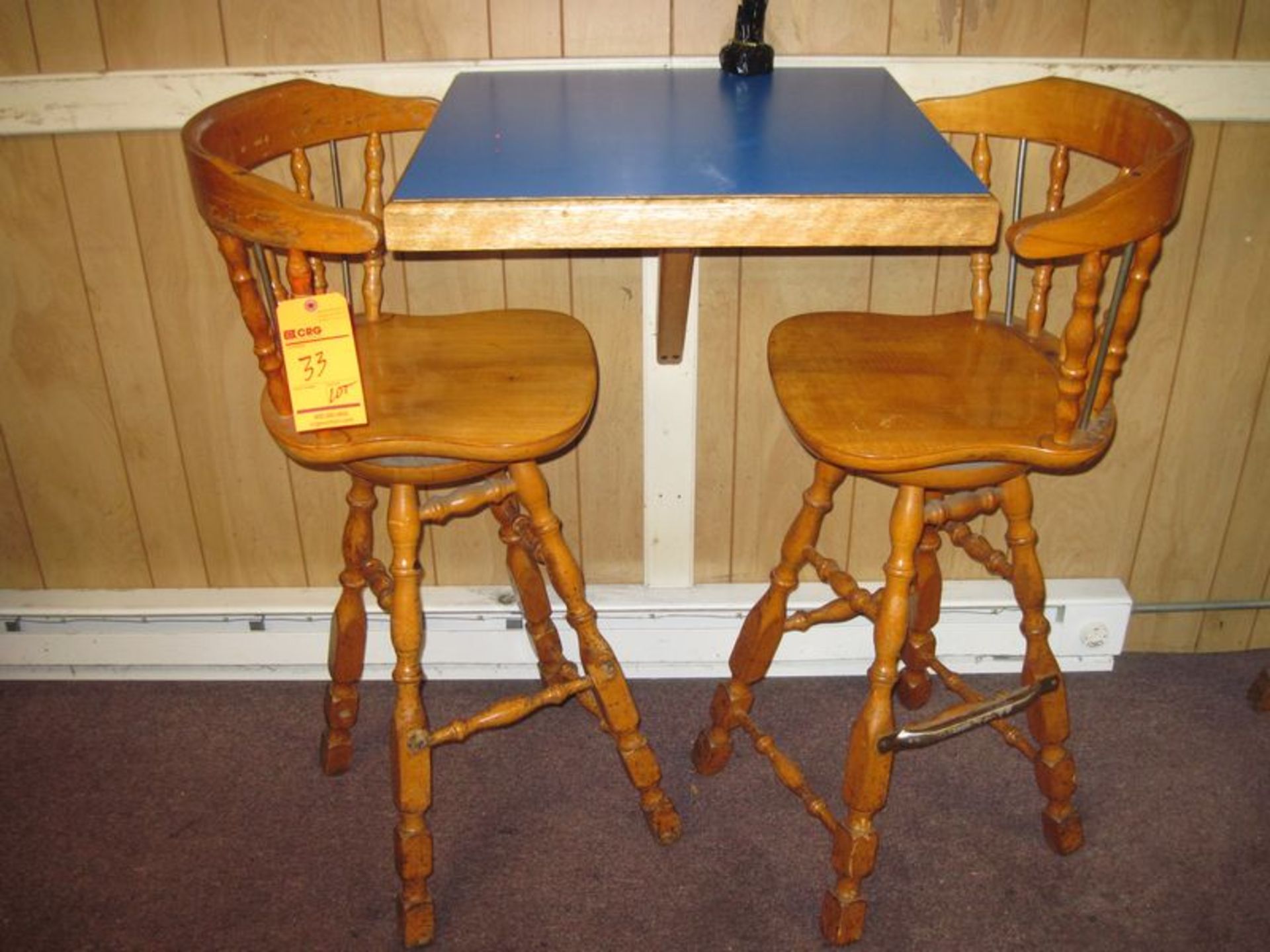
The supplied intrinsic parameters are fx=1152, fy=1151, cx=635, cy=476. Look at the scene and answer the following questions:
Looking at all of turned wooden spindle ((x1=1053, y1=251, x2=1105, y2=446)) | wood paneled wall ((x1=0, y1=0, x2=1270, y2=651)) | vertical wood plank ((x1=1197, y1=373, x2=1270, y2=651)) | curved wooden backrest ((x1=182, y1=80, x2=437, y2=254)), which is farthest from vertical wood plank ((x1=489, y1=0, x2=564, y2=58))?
vertical wood plank ((x1=1197, y1=373, x2=1270, y2=651))

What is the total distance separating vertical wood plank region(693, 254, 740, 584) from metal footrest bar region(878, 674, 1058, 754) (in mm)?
572

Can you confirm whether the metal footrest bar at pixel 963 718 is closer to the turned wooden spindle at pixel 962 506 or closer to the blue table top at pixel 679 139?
the turned wooden spindle at pixel 962 506

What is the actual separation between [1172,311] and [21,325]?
1811 mm

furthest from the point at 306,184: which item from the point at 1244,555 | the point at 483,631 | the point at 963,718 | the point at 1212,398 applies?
the point at 1244,555

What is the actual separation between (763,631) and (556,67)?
33.4 inches

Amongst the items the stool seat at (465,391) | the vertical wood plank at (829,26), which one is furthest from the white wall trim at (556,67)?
the stool seat at (465,391)

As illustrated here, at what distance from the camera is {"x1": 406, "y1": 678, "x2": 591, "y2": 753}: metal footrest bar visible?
1481 millimetres

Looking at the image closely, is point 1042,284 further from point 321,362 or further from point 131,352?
point 131,352

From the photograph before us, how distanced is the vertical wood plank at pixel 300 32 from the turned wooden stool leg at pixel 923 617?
1086 millimetres

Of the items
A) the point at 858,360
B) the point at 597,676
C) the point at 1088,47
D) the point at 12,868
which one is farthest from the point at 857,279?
the point at 12,868

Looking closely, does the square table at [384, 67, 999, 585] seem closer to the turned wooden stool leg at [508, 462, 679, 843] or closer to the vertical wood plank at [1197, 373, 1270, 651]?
the turned wooden stool leg at [508, 462, 679, 843]

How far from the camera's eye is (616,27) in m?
1.60

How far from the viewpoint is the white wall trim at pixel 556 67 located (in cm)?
161

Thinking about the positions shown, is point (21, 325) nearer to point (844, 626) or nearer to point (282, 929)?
point (282, 929)
